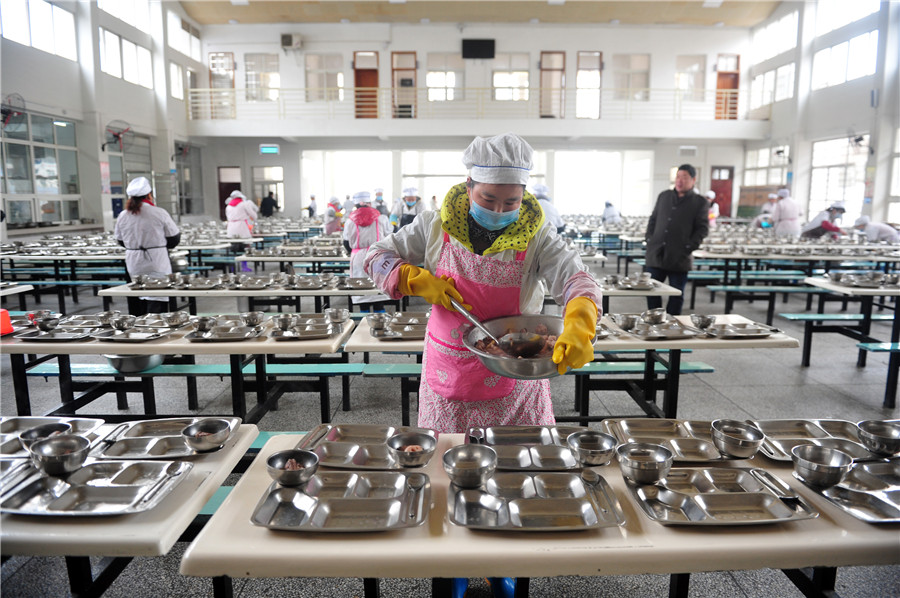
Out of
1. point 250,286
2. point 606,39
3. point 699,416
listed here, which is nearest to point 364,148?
point 606,39

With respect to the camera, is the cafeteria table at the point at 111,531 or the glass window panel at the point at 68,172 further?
A: the glass window panel at the point at 68,172

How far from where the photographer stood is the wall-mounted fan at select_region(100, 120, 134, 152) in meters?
12.3

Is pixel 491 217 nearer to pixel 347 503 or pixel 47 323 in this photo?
pixel 347 503

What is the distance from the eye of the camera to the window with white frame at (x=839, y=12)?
38.9 ft

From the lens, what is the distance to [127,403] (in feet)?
13.2

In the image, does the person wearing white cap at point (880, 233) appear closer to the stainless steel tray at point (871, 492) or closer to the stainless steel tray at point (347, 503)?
the stainless steel tray at point (871, 492)

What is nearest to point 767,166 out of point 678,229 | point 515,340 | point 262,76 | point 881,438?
point 678,229

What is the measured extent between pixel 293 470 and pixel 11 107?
11.1m

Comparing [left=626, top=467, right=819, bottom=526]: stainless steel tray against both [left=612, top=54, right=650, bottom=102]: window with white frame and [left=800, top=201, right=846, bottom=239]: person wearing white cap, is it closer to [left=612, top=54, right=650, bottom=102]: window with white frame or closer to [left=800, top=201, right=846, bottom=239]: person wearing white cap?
[left=800, top=201, right=846, bottom=239]: person wearing white cap

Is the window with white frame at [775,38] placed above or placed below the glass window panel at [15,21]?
above

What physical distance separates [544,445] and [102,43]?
45.8 feet

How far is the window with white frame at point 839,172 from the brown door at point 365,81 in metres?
11.7

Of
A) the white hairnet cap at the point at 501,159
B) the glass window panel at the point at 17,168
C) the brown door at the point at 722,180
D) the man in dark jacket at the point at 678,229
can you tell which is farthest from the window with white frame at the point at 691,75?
the white hairnet cap at the point at 501,159

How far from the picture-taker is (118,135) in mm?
12492
